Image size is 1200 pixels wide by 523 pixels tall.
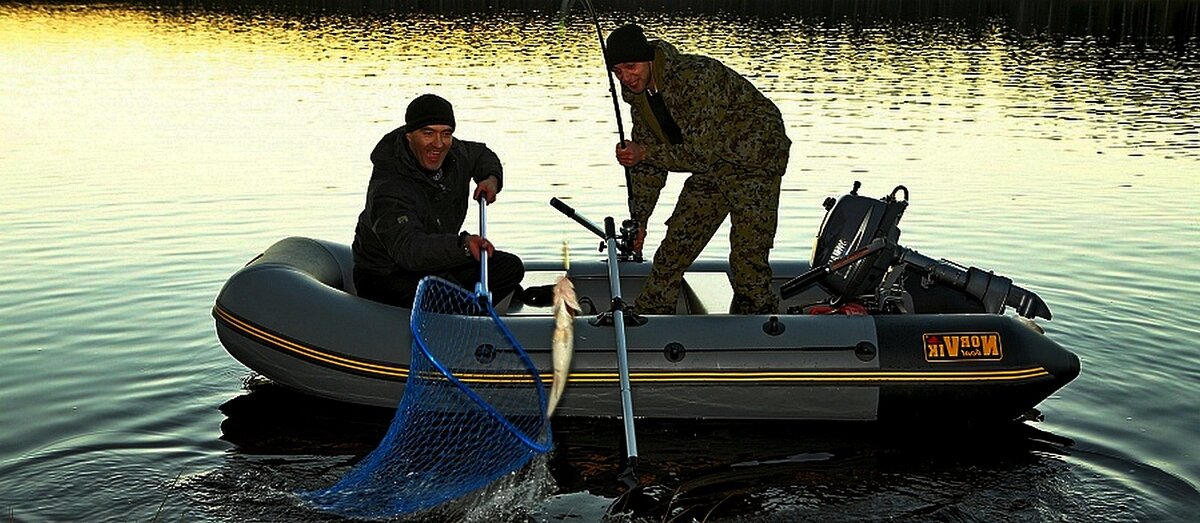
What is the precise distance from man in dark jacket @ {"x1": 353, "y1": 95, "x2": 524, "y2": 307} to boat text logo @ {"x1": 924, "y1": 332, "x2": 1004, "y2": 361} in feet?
7.86

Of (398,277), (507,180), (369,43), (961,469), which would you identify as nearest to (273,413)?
(398,277)

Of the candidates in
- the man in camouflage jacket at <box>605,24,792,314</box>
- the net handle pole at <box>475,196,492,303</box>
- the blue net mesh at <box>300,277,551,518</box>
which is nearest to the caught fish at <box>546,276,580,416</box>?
Answer: the blue net mesh at <box>300,277,551,518</box>

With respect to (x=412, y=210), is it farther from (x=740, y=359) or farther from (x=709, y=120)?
(x=740, y=359)

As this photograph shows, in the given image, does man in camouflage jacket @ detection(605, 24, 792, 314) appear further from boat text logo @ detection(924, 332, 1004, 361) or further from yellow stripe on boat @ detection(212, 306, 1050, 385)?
boat text logo @ detection(924, 332, 1004, 361)

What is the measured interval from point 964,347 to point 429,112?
309 cm

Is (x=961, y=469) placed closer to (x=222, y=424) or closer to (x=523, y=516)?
(x=523, y=516)

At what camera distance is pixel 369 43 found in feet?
118

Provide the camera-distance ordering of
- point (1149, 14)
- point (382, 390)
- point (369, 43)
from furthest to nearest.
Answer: point (1149, 14) < point (369, 43) < point (382, 390)

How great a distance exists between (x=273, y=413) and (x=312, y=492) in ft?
4.49

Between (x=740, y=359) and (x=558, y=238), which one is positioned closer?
(x=740, y=359)

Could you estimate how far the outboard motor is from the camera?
295 inches

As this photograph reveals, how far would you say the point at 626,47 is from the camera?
22.4 feet

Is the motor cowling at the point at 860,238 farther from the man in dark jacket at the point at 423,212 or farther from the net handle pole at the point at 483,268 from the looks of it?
the net handle pole at the point at 483,268

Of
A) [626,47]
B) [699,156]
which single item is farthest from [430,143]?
[699,156]
